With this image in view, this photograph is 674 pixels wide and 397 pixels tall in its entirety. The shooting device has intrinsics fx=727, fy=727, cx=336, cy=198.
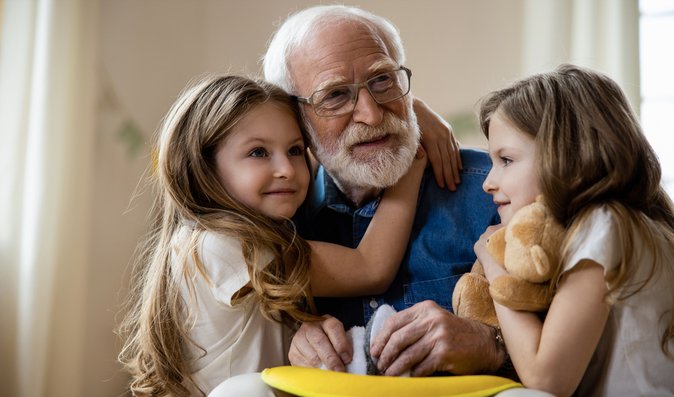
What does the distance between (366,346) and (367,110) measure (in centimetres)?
65

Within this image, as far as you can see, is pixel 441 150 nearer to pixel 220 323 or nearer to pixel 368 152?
pixel 368 152

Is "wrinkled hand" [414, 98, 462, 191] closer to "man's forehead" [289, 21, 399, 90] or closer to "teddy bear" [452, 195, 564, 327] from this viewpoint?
"man's forehead" [289, 21, 399, 90]

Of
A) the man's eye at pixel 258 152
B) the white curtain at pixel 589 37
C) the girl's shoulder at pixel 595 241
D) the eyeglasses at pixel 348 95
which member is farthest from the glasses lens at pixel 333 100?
the white curtain at pixel 589 37

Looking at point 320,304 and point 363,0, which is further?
point 363,0

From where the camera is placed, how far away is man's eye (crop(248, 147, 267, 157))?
70.6 inches

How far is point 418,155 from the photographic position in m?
2.05

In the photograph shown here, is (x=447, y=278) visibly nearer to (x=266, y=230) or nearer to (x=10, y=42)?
(x=266, y=230)

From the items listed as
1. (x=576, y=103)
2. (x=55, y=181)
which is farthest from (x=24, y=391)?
(x=576, y=103)

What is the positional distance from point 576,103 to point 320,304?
85 centimetres

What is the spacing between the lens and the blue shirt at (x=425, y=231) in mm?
1906

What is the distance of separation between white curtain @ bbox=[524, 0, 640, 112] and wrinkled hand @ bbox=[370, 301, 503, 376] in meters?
2.45

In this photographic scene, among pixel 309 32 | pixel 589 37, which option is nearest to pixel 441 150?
pixel 309 32

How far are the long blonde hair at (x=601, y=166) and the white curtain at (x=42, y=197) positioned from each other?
Result: 70.6 inches

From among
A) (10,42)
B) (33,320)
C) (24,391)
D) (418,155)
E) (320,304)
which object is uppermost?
(10,42)
